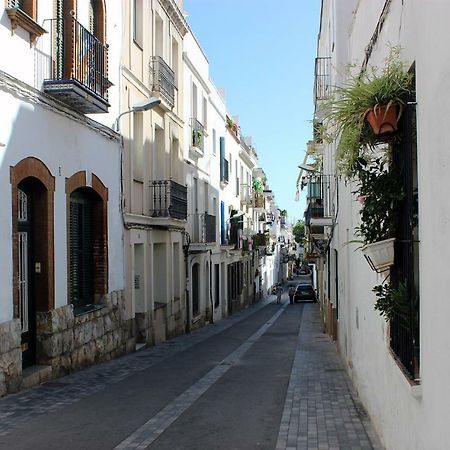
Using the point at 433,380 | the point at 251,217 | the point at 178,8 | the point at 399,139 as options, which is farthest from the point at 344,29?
the point at 251,217

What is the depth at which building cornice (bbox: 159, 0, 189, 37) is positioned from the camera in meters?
18.3

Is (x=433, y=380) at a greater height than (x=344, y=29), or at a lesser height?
lesser

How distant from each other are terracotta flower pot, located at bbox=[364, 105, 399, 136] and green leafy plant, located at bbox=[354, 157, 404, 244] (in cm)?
39

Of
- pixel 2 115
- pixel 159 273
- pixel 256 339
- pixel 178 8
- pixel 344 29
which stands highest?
pixel 178 8

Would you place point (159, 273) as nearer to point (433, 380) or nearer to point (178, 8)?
point (178, 8)

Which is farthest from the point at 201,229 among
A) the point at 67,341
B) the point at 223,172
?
the point at 67,341

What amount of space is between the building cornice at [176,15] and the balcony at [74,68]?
23.4 feet

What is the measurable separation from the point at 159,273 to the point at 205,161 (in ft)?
26.1

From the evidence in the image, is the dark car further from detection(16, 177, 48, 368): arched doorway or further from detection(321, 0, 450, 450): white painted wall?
detection(321, 0, 450, 450): white painted wall

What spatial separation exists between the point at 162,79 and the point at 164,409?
11.1 metres

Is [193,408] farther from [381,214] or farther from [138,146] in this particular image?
[138,146]

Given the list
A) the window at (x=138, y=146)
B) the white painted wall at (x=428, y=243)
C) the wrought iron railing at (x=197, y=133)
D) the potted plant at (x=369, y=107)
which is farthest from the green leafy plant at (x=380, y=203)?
the wrought iron railing at (x=197, y=133)

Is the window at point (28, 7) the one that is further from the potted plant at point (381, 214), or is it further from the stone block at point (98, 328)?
the potted plant at point (381, 214)

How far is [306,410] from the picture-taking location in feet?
27.1
